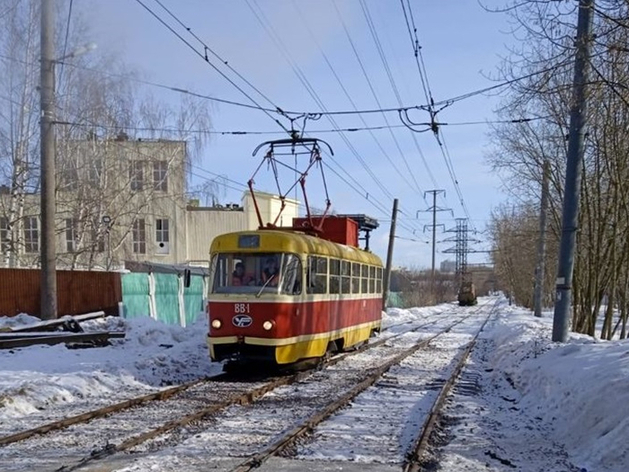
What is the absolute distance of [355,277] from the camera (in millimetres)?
16734

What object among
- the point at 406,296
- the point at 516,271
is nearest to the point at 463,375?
the point at 516,271

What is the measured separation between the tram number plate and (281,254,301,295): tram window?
0.76 meters

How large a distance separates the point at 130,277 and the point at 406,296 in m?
51.6

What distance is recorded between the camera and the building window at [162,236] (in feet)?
143

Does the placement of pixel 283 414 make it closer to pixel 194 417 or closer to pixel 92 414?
pixel 194 417

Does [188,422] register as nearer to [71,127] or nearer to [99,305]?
[99,305]

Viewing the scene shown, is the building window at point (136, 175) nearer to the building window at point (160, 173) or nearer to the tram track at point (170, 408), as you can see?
the building window at point (160, 173)


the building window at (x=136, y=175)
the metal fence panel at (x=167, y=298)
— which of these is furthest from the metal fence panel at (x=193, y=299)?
the building window at (x=136, y=175)

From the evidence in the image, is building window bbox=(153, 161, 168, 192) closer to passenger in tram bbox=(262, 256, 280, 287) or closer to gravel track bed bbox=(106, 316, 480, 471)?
passenger in tram bbox=(262, 256, 280, 287)

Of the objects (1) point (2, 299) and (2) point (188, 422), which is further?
(1) point (2, 299)

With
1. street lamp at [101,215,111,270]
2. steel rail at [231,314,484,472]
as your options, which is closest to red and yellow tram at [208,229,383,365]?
steel rail at [231,314,484,472]

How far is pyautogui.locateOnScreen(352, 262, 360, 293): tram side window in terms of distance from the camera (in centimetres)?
1648

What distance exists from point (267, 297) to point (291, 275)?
2.27 ft

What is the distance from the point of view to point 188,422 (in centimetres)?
798
